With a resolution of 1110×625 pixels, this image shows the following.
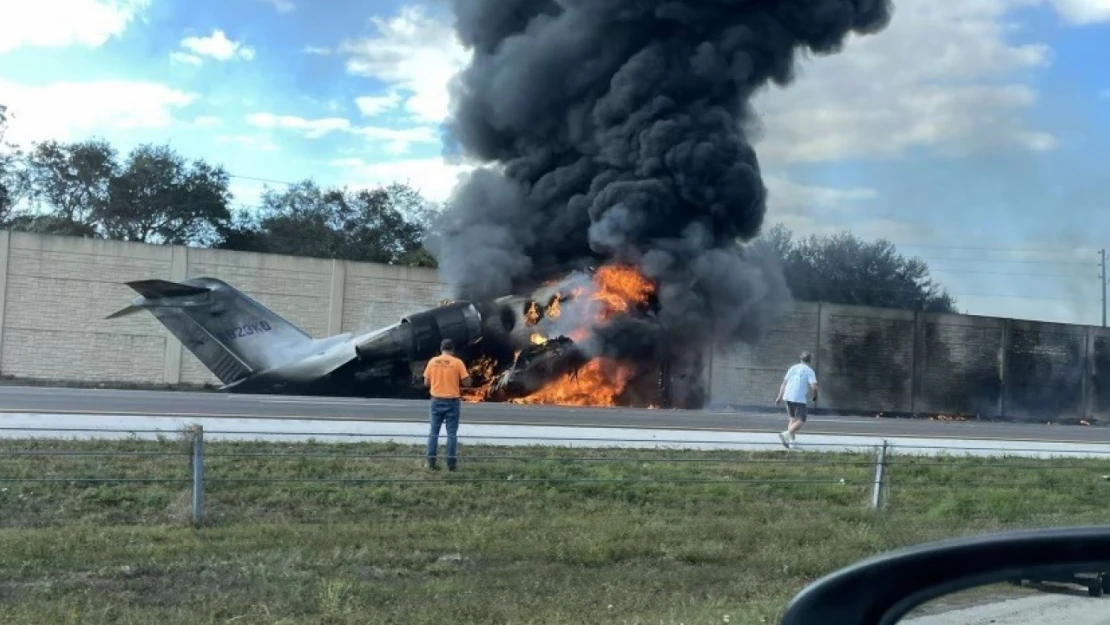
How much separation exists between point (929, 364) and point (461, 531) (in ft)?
123

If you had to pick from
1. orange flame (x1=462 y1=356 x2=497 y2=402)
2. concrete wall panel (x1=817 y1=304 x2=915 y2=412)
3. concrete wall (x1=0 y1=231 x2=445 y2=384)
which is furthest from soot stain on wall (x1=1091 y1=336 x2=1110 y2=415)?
concrete wall (x1=0 y1=231 x2=445 y2=384)

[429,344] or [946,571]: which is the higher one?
[429,344]

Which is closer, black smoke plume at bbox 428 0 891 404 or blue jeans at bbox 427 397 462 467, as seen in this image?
blue jeans at bbox 427 397 462 467

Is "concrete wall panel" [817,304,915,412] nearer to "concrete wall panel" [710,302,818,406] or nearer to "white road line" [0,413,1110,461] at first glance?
"concrete wall panel" [710,302,818,406]

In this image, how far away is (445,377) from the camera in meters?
12.7

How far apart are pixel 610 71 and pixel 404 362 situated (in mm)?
11273

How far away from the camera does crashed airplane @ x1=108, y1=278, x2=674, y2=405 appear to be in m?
30.9

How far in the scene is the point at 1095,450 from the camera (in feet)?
66.4

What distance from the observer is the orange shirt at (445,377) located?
12.6 meters

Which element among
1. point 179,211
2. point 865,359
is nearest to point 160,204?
point 179,211

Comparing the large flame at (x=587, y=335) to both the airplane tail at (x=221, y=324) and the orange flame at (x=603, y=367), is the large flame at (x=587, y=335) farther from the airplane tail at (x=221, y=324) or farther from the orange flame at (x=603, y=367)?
the airplane tail at (x=221, y=324)

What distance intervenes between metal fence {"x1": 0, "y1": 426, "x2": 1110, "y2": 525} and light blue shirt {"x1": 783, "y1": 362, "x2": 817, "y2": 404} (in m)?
0.97

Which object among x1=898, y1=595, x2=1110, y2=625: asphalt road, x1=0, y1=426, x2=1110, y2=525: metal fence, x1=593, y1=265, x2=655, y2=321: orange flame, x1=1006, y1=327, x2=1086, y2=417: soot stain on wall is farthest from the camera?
x1=1006, y1=327, x2=1086, y2=417: soot stain on wall

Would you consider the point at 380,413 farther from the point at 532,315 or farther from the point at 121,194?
the point at 121,194
